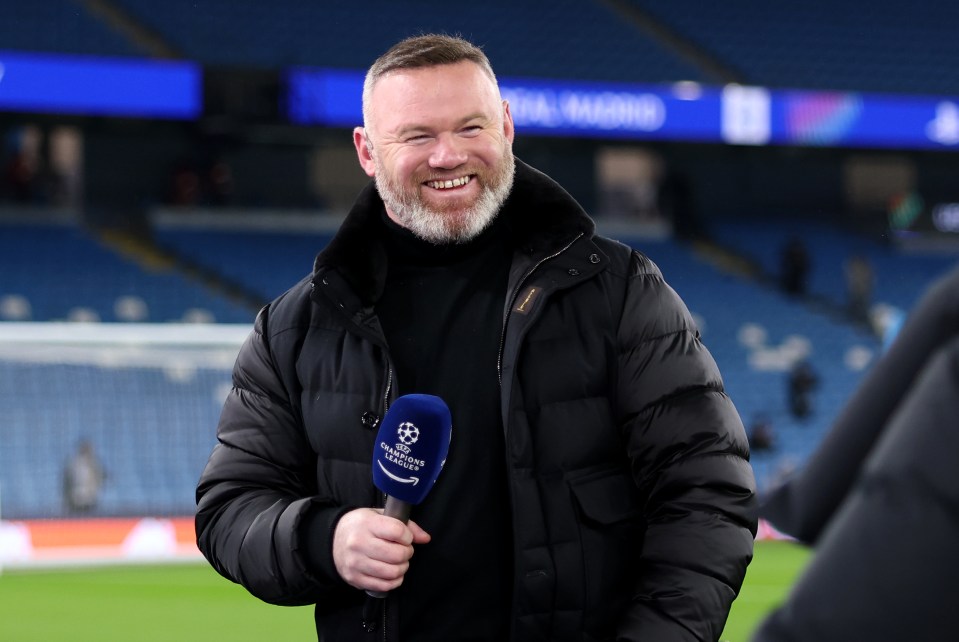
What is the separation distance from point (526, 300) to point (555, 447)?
0.79ft

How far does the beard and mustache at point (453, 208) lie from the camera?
2195mm

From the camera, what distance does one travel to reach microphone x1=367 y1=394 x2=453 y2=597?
5.75 ft

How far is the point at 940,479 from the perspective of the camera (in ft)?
2.56

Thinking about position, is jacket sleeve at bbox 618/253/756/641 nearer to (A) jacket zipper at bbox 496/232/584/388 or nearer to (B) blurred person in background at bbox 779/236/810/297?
(A) jacket zipper at bbox 496/232/584/388

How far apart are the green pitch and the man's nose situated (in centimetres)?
473

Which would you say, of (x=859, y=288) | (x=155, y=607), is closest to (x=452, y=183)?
(x=155, y=607)

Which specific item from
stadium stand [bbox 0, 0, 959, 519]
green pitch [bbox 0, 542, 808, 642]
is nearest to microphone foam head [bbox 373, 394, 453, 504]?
green pitch [bbox 0, 542, 808, 642]

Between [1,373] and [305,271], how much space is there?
4.96 metres

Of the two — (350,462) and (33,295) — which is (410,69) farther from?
(33,295)

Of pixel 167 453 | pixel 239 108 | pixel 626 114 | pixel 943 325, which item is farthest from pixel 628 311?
pixel 626 114

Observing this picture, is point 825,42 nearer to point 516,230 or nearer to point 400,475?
point 516,230

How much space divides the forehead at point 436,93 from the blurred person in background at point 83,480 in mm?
8157

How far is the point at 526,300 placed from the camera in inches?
82.7

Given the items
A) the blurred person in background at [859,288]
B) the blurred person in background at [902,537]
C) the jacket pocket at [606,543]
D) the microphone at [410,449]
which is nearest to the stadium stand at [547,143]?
the blurred person in background at [859,288]
